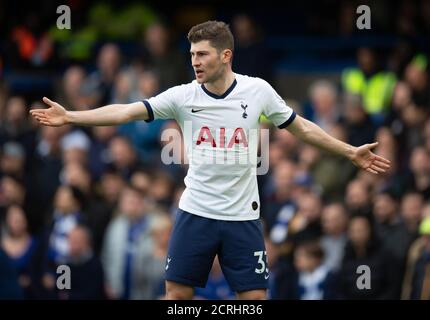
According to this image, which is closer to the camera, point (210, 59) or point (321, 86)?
point (210, 59)

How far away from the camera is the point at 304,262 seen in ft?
43.1

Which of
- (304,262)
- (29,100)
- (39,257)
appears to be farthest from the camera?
(29,100)

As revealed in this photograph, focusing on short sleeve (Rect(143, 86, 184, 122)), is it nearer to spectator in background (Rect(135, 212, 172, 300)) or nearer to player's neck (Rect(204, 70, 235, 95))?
player's neck (Rect(204, 70, 235, 95))

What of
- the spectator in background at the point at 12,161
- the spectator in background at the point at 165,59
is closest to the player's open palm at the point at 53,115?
the spectator in background at the point at 12,161

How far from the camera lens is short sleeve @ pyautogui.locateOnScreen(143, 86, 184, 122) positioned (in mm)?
9508

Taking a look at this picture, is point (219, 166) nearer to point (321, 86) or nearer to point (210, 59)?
point (210, 59)

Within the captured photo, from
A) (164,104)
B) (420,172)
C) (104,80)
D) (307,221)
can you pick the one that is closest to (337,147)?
(164,104)

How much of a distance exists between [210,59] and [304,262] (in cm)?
423

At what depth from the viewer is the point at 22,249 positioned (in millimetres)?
15094

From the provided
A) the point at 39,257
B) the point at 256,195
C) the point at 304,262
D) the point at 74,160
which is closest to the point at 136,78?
the point at 74,160

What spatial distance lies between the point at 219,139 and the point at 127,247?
5.43 meters

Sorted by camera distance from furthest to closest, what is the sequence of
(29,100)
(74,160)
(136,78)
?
(29,100)
(136,78)
(74,160)

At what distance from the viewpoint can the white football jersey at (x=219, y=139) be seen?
9.48m
